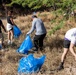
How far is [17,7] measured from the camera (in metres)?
25.1

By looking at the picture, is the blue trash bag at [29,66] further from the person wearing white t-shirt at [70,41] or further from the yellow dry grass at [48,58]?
the person wearing white t-shirt at [70,41]

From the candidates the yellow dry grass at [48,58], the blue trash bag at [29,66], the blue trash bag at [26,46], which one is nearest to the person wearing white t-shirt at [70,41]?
the yellow dry grass at [48,58]

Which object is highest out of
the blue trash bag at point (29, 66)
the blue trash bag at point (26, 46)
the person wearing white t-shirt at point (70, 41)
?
the person wearing white t-shirt at point (70, 41)

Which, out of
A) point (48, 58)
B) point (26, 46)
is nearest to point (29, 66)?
point (48, 58)

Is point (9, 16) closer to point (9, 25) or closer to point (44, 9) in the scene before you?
point (9, 25)

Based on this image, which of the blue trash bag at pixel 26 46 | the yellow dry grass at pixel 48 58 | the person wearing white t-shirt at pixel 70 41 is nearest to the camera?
the person wearing white t-shirt at pixel 70 41

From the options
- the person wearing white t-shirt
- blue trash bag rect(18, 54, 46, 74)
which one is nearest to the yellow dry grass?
blue trash bag rect(18, 54, 46, 74)

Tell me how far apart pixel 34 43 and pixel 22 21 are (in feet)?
24.0

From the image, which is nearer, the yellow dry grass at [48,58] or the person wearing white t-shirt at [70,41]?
the person wearing white t-shirt at [70,41]

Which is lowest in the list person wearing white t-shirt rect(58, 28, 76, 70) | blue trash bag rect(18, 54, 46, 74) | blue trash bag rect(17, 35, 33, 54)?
blue trash bag rect(17, 35, 33, 54)

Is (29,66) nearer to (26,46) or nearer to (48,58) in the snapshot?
(48,58)

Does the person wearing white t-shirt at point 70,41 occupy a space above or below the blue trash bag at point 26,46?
above

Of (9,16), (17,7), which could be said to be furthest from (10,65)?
(17,7)

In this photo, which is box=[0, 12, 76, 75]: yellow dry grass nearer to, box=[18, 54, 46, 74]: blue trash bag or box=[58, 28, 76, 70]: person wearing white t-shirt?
box=[18, 54, 46, 74]: blue trash bag
